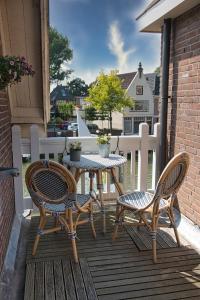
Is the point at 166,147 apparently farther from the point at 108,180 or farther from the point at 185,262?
the point at 185,262

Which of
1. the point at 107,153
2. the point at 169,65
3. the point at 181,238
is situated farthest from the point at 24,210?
the point at 169,65

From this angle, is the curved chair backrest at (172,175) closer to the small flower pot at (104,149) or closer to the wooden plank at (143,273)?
the wooden plank at (143,273)

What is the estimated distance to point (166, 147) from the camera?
362 centimetres

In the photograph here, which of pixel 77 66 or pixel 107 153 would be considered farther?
pixel 77 66

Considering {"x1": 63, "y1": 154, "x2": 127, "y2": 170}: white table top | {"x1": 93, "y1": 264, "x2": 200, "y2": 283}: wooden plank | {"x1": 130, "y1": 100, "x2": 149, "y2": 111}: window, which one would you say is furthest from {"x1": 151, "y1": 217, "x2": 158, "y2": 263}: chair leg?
{"x1": 130, "y1": 100, "x2": 149, "y2": 111}: window

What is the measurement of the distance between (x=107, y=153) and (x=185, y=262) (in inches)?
56.4

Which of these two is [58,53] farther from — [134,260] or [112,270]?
[112,270]

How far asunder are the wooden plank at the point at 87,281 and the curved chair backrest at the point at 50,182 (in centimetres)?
58

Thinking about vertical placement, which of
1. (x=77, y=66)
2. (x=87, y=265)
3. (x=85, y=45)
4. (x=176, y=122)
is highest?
(x=85, y=45)

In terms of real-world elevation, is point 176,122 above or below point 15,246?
above

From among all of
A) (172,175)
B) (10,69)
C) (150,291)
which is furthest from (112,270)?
(10,69)

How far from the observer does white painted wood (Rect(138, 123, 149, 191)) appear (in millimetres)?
3703

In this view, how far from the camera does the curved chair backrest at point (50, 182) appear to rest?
2344 mm

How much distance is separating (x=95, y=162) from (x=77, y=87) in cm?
4224
